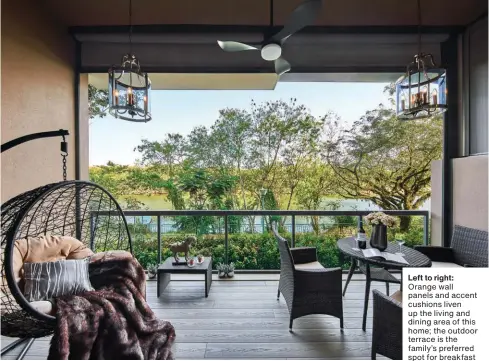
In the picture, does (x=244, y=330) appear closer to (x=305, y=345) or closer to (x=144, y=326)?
(x=305, y=345)

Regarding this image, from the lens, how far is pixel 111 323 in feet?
5.58

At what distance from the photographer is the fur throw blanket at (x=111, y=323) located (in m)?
1.58

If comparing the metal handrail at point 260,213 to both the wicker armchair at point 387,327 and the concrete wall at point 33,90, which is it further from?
A: the wicker armchair at point 387,327

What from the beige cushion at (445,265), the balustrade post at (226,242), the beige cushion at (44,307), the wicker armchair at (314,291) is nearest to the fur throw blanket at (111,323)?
the beige cushion at (44,307)

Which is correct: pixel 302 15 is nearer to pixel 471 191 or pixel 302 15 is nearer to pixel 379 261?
pixel 379 261

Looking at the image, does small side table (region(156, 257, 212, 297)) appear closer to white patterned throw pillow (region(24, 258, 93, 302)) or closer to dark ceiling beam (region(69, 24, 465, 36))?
white patterned throw pillow (region(24, 258, 93, 302))

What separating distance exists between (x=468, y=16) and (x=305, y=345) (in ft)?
13.2

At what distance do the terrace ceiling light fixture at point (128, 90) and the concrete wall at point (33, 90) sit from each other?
0.97m

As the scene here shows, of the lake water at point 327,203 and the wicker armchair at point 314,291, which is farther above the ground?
the lake water at point 327,203

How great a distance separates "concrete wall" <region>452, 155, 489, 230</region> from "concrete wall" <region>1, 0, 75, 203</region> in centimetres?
464

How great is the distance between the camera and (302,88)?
185 inches

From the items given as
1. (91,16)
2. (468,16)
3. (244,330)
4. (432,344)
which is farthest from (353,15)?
(244,330)

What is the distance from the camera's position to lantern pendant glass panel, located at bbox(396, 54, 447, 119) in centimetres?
218

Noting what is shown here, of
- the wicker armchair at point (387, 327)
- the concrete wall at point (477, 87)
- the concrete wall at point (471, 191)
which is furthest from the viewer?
the concrete wall at point (477, 87)
